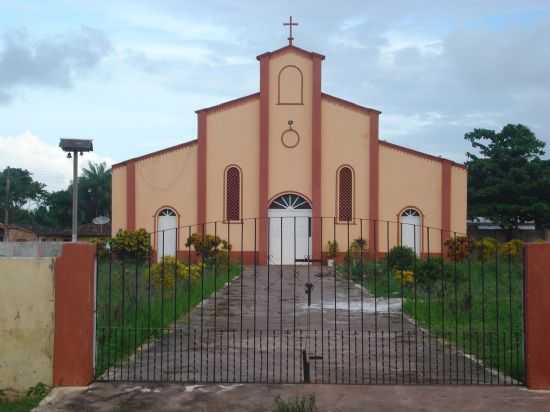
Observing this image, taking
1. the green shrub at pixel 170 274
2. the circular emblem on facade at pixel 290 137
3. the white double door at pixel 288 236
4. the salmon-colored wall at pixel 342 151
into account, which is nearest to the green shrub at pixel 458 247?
the salmon-colored wall at pixel 342 151

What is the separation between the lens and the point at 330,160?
27875 mm

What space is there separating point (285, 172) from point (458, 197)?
6388 mm

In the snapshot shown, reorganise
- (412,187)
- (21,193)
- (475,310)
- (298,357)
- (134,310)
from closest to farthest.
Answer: (298,357), (134,310), (475,310), (412,187), (21,193)

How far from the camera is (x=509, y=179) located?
35781 millimetres

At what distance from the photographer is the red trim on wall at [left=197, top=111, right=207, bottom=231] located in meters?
27.6

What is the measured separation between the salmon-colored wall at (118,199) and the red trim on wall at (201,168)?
2.78 metres

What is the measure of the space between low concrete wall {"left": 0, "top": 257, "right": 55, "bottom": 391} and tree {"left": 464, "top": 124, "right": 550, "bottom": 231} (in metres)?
30.3

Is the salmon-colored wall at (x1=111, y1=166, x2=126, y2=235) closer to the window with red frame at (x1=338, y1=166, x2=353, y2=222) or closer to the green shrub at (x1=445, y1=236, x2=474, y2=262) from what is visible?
the window with red frame at (x1=338, y1=166, x2=353, y2=222)

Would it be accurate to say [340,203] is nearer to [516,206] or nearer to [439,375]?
[516,206]

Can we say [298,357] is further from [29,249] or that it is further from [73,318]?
[29,249]

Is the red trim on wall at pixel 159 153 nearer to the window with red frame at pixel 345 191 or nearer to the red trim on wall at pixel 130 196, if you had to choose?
the red trim on wall at pixel 130 196

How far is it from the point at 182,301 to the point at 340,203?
1273 cm

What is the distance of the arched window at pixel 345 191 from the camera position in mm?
27703

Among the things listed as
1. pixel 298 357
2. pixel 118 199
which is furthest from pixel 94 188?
pixel 298 357
